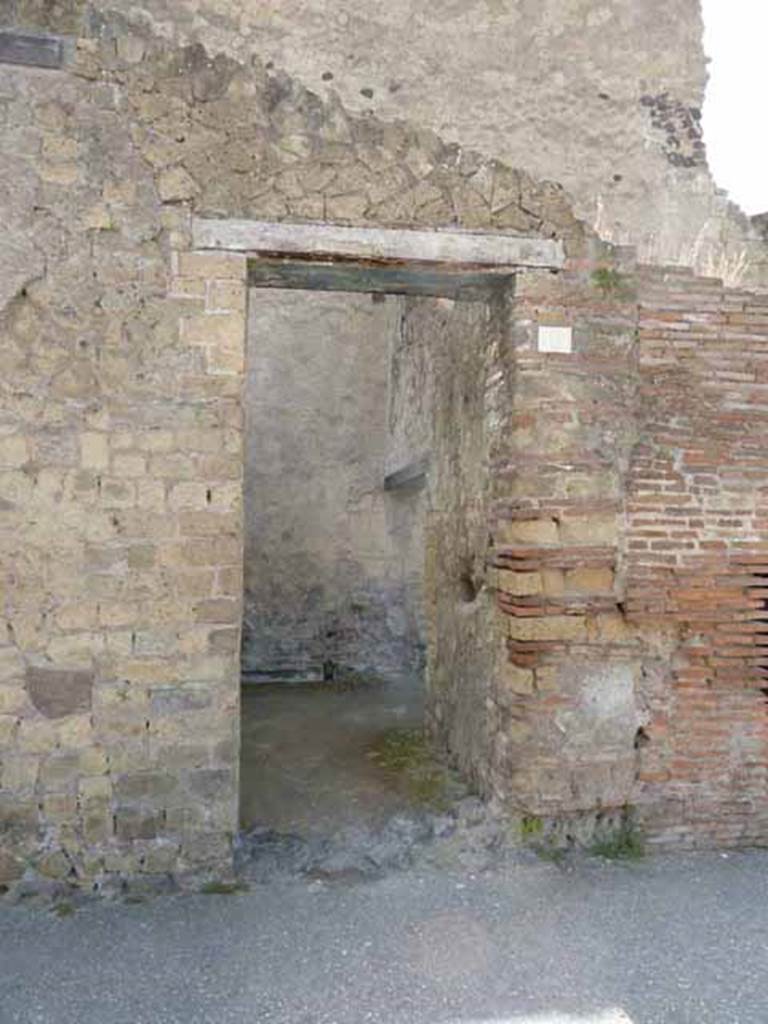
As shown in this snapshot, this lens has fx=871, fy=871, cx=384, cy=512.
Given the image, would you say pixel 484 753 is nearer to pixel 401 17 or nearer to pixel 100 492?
pixel 100 492

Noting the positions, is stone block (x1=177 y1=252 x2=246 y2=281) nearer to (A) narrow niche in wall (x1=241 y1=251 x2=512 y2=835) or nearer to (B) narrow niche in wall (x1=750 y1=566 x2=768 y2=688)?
(B) narrow niche in wall (x1=750 y1=566 x2=768 y2=688)

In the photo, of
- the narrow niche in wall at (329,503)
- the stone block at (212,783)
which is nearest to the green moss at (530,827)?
the stone block at (212,783)

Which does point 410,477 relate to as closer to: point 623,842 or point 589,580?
point 589,580

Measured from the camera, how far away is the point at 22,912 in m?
3.72

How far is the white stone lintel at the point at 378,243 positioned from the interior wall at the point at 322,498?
216 inches

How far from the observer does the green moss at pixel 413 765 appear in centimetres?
517

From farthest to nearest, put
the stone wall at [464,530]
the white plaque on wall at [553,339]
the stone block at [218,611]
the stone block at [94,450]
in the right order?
the stone wall at [464,530]
the white plaque on wall at [553,339]
the stone block at [218,611]
the stone block at [94,450]

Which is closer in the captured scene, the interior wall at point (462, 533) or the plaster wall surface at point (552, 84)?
the interior wall at point (462, 533)

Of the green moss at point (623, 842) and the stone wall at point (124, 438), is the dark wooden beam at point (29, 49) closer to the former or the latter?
the stone wall at point (124, 438)

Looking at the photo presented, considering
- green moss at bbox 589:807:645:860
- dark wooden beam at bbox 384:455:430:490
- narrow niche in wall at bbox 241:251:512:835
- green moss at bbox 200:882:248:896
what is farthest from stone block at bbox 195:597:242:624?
narrow niche in wall at bbox 241:251:512:835

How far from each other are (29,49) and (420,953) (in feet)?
13.7

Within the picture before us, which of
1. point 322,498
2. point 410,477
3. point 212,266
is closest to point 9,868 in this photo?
point 212,266

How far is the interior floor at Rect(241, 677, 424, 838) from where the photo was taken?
4.98 meters

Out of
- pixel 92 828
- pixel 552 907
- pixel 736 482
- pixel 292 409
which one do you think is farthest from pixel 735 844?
pixel 292 409
